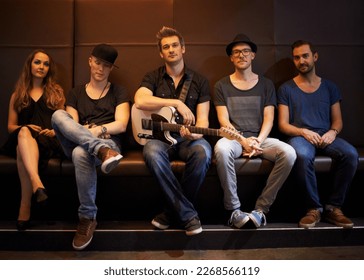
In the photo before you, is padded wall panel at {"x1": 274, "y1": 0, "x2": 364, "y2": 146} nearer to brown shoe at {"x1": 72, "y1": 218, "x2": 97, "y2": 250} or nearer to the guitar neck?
the guitar neck

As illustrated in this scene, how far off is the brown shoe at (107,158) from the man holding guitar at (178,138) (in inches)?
11.6

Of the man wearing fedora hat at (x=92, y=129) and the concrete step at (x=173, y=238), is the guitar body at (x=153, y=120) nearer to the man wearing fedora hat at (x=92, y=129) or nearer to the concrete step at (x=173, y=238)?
the man wearing fedora hat at (x=92, y=129)

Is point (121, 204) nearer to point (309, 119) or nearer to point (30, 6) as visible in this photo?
point (309, 119)

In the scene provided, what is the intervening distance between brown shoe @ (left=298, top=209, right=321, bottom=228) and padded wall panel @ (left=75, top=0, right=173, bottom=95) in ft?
6.32

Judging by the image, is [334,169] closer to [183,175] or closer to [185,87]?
[183,175]

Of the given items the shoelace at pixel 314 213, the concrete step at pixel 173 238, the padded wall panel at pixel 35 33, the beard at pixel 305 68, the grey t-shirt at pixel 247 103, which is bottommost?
the concrete step at pixel 173 238

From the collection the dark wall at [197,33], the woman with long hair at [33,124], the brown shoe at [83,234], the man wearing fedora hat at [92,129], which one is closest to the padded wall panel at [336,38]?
the dark wall at [197,33]

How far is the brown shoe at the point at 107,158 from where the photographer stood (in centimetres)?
257

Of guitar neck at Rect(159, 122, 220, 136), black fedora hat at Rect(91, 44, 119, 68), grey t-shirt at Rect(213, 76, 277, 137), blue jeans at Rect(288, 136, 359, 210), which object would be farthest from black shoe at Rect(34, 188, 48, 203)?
blue jeans at Rect(288, 136, 359, 210)

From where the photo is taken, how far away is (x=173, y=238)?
9.33 ft

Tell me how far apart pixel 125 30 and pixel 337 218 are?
2519mm

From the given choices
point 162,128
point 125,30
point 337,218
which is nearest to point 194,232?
→ point 162,128
